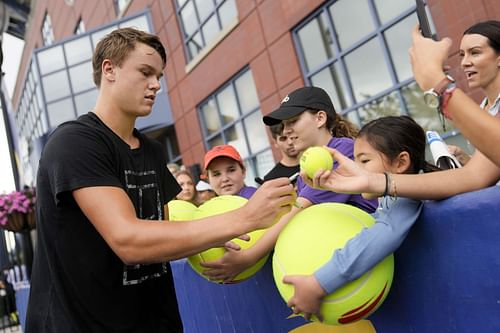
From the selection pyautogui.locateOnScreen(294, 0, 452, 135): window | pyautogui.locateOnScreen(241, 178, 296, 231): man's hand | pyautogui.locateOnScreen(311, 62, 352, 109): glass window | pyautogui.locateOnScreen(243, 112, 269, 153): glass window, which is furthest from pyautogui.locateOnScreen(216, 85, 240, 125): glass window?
pyautogui.locateOnScreen(241, 178, 296, 231): man's hand

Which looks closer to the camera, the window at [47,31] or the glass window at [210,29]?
the glass window at [210,29]

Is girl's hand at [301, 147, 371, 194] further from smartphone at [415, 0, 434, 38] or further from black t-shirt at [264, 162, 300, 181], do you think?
black t-shirt at [264, 162, 300, 181]

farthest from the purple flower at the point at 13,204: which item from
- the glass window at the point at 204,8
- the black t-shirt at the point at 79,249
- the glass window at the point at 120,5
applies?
the glass window at the point at 120,5

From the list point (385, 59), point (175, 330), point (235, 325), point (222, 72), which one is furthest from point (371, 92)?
point (175, 330)

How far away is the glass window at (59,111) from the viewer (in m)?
18.5

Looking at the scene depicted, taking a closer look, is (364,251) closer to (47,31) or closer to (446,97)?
(446,97)

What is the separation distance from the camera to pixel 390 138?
1911 mm

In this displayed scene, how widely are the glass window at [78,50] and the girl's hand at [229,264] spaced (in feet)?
60.1

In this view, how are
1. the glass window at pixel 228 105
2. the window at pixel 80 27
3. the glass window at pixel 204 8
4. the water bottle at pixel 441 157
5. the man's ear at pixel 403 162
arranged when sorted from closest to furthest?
the man's ear at pixel 403 162 → the water bottle at pixel 441 157 → the glass window at pixel 228 105 → the glass window at pixel 204 8 → the window at pixel 80 27

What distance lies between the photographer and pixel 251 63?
12031 mm

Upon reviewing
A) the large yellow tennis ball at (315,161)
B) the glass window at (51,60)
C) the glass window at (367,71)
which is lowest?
the large yellow tennis ball at (315,161)

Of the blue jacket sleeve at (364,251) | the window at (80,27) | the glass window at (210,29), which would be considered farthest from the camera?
the window at (80,27)

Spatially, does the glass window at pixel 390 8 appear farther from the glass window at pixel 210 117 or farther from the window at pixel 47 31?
the window at pixel 47 31

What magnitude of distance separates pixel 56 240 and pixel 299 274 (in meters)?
0.99
